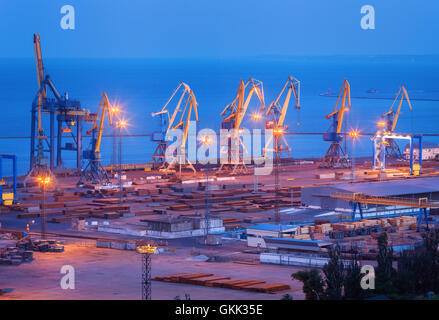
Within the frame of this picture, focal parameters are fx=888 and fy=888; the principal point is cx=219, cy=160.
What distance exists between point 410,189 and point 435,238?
1126 cm

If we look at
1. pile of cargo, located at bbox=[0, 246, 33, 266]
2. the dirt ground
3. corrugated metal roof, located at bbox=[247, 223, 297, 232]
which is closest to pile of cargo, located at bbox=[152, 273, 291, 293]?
the dirt ground

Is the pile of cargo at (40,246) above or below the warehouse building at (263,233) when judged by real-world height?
below

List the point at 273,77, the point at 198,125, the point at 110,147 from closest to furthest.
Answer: the point at 110,147 → the point at 198,125 → the point at 273,77

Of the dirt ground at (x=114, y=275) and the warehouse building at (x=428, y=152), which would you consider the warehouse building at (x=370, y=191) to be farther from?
the warehouse building at (x=428, y=152)

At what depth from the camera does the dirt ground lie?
51.9 feet

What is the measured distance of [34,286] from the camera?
16703mm

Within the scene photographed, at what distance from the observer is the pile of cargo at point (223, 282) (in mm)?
15984

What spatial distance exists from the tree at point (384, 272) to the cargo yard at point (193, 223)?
58.4 inches

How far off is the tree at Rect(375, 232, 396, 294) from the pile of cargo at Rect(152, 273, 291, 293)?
71.0 inches

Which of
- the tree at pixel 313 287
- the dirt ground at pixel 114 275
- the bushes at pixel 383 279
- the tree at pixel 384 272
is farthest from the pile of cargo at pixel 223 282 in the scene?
the tree at pixel 384 272

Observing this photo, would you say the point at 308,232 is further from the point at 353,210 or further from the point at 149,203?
the point at 149,203

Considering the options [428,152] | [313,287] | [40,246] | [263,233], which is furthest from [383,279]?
[428,152]

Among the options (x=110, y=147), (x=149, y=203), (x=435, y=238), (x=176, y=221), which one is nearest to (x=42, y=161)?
(x=149, y=203)
